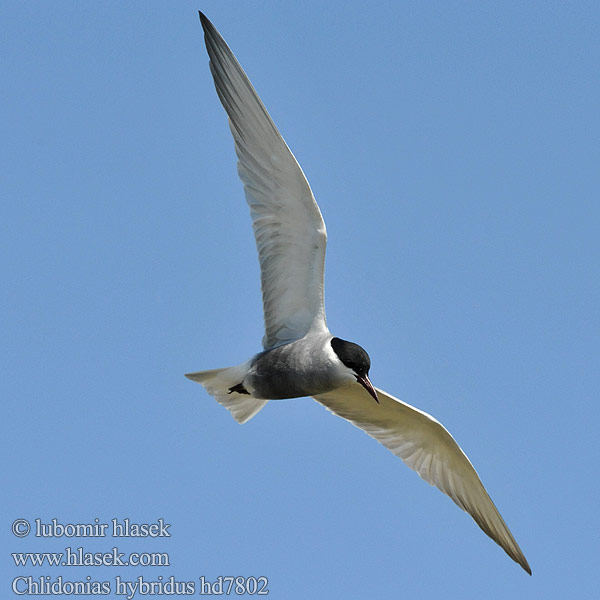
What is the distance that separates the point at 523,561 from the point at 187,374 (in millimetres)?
4138

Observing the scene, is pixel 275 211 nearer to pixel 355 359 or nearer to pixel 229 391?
pixel 355 359

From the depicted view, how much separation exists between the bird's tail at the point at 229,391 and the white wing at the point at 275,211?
467 millimetres

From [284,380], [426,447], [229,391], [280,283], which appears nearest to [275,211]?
[280,283]

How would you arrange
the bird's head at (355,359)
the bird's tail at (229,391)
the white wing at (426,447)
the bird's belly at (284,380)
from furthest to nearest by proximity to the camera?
the white wing at (426,447)
the bird's tail at (229,391)
the bird's belly at (284,380)
the bird's head at (355,359)

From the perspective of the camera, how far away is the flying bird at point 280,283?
1067 cm

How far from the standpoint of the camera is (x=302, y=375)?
35.7 feet

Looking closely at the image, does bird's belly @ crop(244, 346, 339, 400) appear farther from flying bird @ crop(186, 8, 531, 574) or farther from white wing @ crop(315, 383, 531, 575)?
white wing @ crop(315, 383, 531, 575)

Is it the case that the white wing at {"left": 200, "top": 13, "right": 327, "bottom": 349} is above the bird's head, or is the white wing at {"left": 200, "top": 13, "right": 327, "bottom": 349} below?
above

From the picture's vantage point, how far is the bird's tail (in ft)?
38.1

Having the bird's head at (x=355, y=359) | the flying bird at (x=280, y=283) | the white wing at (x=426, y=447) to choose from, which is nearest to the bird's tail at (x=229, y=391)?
the flying bird at (x=280, y=283)

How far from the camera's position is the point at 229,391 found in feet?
38.6

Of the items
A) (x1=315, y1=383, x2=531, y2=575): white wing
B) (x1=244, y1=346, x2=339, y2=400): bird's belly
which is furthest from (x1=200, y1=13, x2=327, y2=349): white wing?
(x1=315, y1=383, x2=531, y2=575): white wing

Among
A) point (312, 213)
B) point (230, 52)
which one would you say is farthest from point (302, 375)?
point (230, 52)

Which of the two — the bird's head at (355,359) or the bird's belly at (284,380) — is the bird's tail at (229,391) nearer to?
the bird's belly at (284,380)
